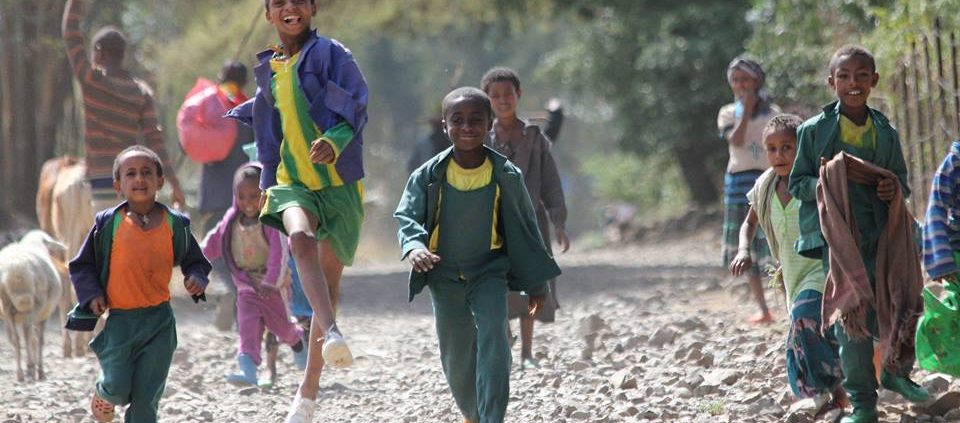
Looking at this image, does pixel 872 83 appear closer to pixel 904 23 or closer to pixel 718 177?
pixel 904 23

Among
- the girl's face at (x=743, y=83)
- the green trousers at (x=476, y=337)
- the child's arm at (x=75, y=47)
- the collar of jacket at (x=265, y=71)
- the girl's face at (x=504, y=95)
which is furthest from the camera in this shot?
the child's arm at (x=75, y=47)

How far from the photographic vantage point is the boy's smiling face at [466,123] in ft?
20.3

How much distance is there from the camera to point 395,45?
6306 cm

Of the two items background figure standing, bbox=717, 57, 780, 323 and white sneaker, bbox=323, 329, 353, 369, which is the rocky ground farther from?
white sneaker, bbox=323, 329, 353, 369

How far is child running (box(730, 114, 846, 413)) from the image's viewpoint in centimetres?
667

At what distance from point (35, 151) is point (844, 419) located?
12259 mm

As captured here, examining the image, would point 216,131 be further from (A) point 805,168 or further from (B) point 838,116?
(B) point 838,116

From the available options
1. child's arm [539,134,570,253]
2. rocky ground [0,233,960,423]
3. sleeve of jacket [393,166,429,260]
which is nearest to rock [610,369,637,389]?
rocky ground [0,233,960,423]

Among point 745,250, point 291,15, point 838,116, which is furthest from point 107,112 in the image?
point 838,116

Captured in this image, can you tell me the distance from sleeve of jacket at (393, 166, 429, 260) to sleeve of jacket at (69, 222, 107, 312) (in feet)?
4.00

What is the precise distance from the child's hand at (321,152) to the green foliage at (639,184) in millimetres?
26047

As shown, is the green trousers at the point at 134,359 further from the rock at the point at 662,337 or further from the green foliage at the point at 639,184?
the green foliage at the point at 639,184

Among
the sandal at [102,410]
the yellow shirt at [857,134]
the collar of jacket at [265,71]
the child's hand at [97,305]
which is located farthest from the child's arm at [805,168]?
the sandal at [102,410]

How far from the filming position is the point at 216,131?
11148 mm
